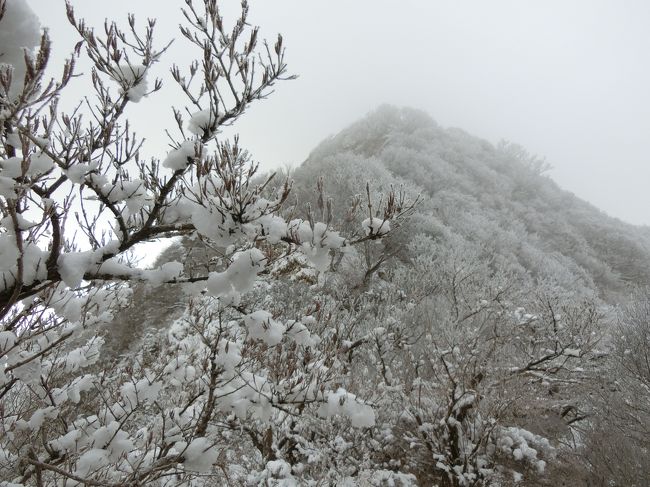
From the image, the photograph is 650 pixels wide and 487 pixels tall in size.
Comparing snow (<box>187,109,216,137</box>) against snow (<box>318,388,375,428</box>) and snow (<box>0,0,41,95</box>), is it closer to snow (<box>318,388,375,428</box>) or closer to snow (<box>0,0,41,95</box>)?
snow (<box>0,0,41,95</box>)

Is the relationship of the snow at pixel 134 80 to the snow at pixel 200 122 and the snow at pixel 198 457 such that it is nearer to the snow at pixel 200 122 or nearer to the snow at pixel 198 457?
the snow at pixel 200 122

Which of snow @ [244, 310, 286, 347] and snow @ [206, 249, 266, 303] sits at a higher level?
snow @ [206, 249, 266, 303]

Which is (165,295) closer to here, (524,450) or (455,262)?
(455,262)

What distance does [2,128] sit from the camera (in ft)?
5.55

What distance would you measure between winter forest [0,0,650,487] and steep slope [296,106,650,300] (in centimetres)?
34

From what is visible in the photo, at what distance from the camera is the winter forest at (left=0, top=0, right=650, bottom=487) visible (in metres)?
2.05

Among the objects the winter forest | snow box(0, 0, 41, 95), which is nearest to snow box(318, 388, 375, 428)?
the winter forest

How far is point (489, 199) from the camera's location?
25172 millimetres

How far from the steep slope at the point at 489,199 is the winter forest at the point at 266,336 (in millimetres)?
338

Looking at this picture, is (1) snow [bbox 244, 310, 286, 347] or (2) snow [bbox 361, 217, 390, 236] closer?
(2) snow [bbox 361, 217, 390, 236]

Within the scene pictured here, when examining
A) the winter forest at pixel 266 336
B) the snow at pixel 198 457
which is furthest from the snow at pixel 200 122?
the snow at pixel 198 457

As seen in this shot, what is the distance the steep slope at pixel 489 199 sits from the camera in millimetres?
19109

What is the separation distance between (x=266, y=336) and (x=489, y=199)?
2556 centimetres

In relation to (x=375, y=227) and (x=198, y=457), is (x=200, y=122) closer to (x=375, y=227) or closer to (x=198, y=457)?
(x=375, y=227)
